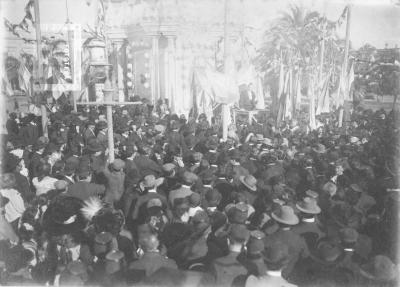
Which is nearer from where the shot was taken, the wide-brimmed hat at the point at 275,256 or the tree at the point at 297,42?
the wide-brimmed hat at the point at 275,256

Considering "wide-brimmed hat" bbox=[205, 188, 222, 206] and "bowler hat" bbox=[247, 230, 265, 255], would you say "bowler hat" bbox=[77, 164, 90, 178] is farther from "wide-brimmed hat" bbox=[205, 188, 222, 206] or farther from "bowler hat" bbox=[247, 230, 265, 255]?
"bowler hat" bbox=[247, 230, 265, 255]

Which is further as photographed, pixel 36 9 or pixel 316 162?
pixel 36 9

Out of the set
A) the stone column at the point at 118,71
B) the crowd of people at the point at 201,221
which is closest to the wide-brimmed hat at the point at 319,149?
Result: the crowd of people at the point at 201,221

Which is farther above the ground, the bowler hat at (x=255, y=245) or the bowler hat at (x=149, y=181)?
the bowler hat at (x=149, y=181)

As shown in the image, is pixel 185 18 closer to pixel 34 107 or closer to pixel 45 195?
pixel 34 107

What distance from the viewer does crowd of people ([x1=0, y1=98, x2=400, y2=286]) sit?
3.56 metres

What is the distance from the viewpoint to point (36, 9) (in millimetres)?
10023

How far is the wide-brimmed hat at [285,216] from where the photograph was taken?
4344mm

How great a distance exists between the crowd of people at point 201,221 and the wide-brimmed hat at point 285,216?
0.01 meters

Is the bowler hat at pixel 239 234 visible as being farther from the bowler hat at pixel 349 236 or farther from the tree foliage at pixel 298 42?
the tree foliage at pixel 298 42

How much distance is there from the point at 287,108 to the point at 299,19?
9.21 m

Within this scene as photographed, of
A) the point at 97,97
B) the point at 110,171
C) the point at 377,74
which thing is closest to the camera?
the point at 110,171

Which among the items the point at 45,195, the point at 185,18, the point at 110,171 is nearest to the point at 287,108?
the point at 185,18

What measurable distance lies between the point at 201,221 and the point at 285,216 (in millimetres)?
970
